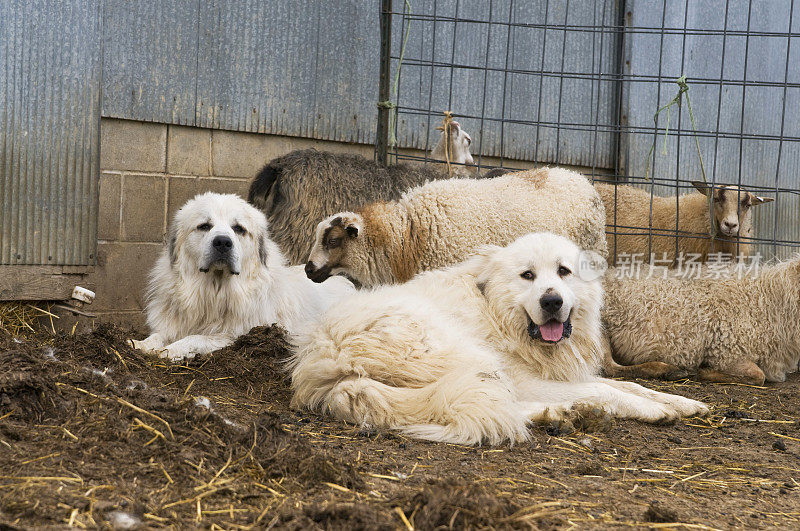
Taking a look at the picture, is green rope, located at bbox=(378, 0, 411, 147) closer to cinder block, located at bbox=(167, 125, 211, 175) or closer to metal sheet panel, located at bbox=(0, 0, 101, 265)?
cinder block, located at bbox=(167, 125, 211, 175)

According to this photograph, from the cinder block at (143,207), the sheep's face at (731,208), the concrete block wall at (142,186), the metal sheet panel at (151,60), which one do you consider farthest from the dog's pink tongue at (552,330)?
the sheep's face at (731,208)

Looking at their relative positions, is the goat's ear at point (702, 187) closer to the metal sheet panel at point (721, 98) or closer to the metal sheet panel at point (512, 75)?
the metal sheet panel at point (721, 98)

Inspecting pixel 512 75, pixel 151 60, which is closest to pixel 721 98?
pixel 512 75

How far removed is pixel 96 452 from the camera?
320cm

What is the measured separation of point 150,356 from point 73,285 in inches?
79.7

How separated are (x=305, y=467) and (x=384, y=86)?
217 inches

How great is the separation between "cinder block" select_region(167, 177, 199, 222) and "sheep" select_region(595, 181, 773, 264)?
4.34 metres

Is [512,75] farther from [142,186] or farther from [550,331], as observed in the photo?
[550,331]

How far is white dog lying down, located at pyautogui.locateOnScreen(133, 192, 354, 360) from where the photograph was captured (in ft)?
18.3

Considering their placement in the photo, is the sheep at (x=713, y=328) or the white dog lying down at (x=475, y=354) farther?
the sheep at (x=713, y=328)

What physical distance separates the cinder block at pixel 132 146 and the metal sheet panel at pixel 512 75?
250cm

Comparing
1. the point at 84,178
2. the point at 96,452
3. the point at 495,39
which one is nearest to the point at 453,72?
the point at 495,39

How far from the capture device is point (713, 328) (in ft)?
21.3

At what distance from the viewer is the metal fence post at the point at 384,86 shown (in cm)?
798
